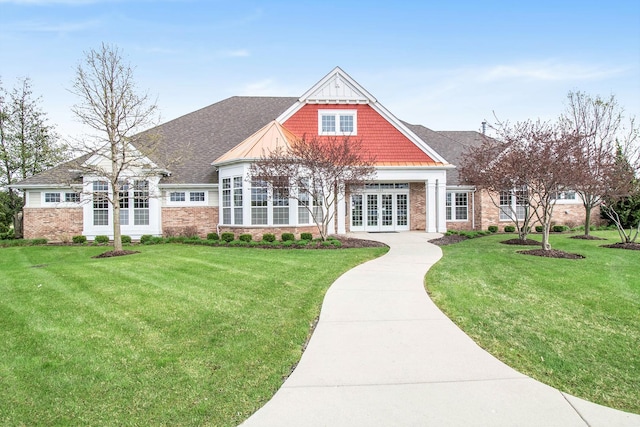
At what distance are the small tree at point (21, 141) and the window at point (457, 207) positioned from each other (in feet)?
80.2

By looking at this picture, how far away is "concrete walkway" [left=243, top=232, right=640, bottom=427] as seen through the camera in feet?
10.5

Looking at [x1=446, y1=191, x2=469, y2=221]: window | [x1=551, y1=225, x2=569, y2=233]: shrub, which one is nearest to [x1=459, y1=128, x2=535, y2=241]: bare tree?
[x1=446, y1=191, x2=469, y2=221]: window

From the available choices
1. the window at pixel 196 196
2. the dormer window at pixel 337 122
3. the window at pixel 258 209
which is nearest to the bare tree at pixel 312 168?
the window at pixel 258 209

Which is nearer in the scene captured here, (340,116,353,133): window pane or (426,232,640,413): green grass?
(426,232,640,413): green grass

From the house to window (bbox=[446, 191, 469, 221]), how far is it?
6 cm

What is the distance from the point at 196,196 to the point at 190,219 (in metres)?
1.22

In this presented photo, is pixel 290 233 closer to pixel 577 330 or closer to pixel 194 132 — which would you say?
pixel 194 132

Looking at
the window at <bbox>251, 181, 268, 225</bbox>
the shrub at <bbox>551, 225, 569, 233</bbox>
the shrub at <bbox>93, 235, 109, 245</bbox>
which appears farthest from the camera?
the shrub at <bbox>551, 225, 569, 233</bbox>

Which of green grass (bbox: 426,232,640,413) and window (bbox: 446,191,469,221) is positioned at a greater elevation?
window (bbox: 446,191,469,221)

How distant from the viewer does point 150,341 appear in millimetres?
5035

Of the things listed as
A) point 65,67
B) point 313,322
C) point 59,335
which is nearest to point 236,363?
point 313,322

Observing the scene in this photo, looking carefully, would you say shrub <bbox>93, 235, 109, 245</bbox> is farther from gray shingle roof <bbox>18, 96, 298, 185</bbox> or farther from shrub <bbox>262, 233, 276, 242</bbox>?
shrub <bbox>262, 233, 276, 242</bbox>

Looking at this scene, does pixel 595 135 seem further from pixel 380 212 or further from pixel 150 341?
pixel 150 341

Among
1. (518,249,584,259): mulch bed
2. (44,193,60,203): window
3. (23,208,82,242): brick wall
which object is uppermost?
(44,193,60,203): window
